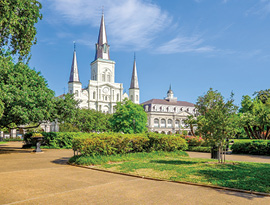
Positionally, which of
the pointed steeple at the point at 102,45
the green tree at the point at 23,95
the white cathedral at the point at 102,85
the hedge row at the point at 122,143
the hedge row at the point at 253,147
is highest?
the pointed steeple at the point at 102,45

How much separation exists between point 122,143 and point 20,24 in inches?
344

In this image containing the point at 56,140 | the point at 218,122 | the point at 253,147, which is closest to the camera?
the point at 218,122

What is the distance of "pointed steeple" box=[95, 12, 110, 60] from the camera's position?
98.1 metres

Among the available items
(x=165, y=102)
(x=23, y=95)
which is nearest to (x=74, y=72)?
(x=165, y=102)

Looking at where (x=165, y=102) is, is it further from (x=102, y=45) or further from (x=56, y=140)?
(x=56, y=140)

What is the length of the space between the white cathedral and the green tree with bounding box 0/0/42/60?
260 ft

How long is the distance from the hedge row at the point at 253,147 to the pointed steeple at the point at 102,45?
82.6 m

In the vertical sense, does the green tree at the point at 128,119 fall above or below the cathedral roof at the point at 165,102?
below

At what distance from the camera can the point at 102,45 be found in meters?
98.1

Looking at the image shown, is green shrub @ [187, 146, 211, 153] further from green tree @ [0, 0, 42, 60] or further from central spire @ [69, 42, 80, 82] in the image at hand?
central spire @ [69, 42, 80, 82]

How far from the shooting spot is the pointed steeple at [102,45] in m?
98.1

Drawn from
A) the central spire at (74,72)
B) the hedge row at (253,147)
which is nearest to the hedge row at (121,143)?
the hedge row at (253,147)

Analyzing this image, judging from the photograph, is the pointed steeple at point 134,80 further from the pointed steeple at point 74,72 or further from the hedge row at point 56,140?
the hedge row at point 56,140

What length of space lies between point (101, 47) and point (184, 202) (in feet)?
316
